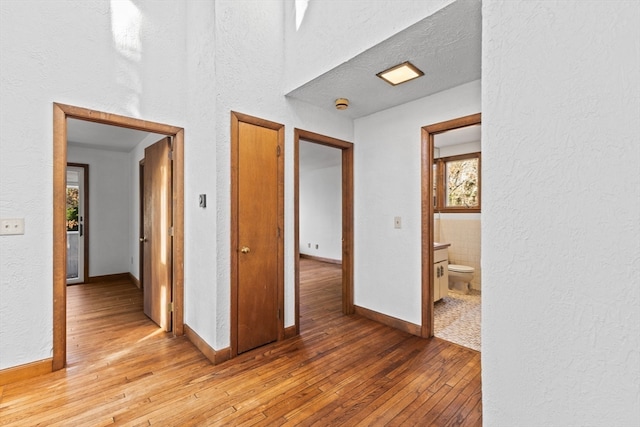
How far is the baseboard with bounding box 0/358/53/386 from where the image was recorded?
79.0 inches

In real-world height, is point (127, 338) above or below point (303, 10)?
below

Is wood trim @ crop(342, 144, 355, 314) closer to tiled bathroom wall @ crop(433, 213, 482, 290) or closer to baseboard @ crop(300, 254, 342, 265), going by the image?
tiled bathroom wall @ crop(433, 213, 482, 290)

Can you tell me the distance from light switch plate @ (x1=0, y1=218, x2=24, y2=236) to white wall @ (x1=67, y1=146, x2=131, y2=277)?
345 centimetres

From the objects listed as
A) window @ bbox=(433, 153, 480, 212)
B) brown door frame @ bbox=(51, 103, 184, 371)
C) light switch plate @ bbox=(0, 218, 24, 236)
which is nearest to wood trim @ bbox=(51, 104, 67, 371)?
brown door frame @ bbox=(51, 103, 184, 371)

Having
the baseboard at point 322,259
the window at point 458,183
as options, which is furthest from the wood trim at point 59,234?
the baseboard at point 322,259

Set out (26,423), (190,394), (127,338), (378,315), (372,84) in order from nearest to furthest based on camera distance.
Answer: (26,423) < (190,394) < (372,84) < (127,338) < (378,315)

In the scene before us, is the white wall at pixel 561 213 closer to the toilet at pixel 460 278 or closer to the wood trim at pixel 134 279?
the toilet at pixel 460 278

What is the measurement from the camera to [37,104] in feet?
6.83

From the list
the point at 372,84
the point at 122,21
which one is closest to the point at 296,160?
the point at 372,84

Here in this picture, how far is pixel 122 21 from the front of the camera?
2.43 m

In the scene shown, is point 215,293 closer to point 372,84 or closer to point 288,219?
point 288,219

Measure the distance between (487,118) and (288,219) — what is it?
207 centimetres

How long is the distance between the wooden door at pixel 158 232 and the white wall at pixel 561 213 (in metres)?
2.82

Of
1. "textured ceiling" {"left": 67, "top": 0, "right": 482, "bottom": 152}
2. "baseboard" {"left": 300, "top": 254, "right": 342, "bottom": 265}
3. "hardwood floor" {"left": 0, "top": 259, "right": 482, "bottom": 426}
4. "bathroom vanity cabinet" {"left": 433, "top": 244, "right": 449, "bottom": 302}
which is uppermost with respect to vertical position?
"textured ceiling" {"left": 67, "top": 0, "right": 482, "bottom": 152}
